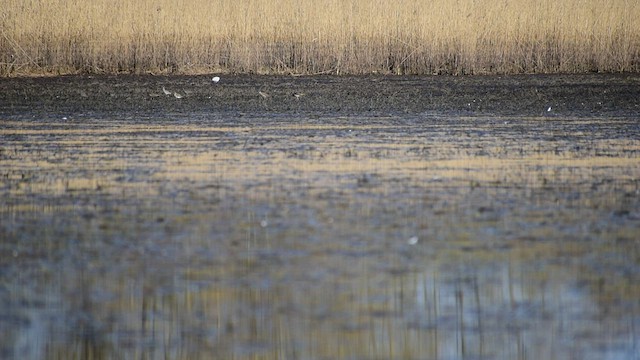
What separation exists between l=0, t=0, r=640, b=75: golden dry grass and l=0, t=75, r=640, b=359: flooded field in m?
6.13

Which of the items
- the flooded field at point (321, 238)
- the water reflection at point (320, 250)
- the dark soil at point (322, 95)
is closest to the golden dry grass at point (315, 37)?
the dark soil at point (322, 95)

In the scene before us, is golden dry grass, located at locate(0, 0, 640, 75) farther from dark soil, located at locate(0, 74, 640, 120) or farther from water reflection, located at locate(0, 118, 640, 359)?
water reflection, located at locate(0, 118, 640, 359)

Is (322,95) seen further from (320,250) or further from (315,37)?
(320,250)

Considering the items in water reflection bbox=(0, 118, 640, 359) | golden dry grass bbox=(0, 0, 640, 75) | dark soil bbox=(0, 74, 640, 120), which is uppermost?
golden dry grass bbox=(0, 0, 640, 75)

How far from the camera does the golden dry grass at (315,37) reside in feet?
55.3

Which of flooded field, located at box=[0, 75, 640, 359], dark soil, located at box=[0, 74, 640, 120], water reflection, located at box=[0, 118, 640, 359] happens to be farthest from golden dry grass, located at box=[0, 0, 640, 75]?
water reflection, located at box=[0, 118, 640, 359]

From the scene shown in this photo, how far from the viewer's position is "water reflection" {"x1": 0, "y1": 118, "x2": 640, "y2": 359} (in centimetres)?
359

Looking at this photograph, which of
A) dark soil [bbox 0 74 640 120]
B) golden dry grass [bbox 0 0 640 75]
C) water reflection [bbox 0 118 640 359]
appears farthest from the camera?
golden dry grass [bbox 0 0 640 75]

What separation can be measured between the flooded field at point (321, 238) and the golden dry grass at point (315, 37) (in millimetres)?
6129

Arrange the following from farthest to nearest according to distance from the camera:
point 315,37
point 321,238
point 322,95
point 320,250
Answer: point 315,37
point 322,95
point 321,238
point 320,250

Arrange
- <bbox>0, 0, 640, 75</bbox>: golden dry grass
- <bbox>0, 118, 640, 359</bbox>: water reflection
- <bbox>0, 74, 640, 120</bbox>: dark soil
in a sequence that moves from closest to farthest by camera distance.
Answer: <bbox>0, 118, 640, 359</bbox>: water reflection → <bbox>0, 74, 640, 120</bbox>: dark soil → <bbox>0, 0, 640, 75</bbox>: golden dry grass

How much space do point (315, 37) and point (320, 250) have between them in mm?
12673

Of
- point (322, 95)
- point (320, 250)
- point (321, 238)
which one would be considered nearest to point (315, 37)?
point (322, 95)

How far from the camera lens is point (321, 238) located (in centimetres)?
515
